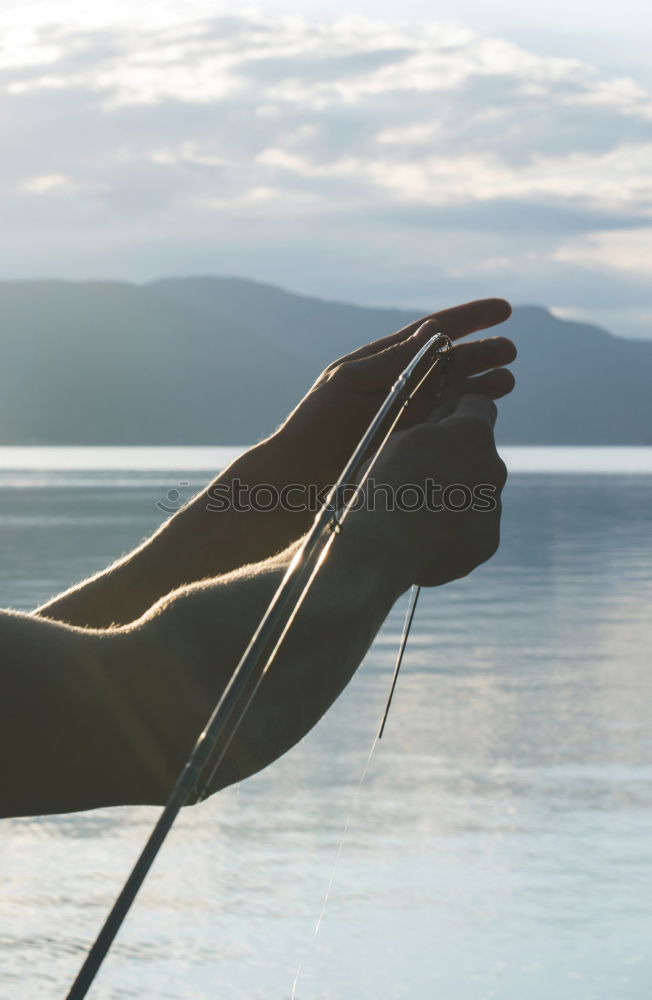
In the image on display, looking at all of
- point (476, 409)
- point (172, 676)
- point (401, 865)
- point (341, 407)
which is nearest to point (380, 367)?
point (341, 407)

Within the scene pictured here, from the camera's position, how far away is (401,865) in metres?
5.96

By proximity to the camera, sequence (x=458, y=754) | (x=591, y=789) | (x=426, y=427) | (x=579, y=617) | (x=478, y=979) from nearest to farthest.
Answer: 1. (x=426, y=427)
2. (x=478, y=979)
3. (x=591, y=789)
4. (x=458, y=754)
5. (x=579, y=617)

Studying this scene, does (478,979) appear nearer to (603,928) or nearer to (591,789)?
(603,928)

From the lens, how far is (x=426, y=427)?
1551mm

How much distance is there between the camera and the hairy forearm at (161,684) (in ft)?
3.66

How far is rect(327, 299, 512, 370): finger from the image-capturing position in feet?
6.71

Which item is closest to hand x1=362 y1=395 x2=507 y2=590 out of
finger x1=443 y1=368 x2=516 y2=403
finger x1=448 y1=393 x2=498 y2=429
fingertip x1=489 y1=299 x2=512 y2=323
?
finger x1=448 y1=393 x2=498 y2=429

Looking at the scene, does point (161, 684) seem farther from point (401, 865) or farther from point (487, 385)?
point (401, 865)

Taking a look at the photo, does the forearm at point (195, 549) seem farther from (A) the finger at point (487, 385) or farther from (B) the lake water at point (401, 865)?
(B) the lake water at point (401, 865)

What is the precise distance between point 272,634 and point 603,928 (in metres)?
4.38

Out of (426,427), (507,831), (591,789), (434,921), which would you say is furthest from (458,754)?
(426,427)

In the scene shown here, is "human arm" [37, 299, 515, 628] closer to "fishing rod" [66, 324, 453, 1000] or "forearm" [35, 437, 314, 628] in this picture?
"forearm" [35, 437, 314, 628]

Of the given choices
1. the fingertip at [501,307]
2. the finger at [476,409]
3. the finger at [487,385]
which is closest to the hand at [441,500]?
the finger at [476,409]

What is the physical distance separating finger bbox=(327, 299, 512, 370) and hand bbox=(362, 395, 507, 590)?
1.40 feet
